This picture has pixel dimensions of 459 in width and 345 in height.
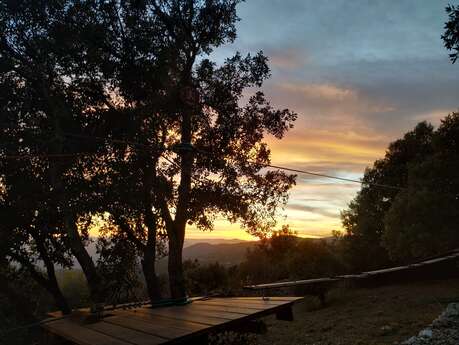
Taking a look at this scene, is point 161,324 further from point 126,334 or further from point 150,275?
point 150,275

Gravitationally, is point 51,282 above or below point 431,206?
below

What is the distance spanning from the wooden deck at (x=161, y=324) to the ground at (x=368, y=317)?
7.67m

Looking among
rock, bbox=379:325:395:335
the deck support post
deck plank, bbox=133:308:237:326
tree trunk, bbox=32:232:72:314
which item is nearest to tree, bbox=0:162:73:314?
tree trunk, bbox=32:232:72:314

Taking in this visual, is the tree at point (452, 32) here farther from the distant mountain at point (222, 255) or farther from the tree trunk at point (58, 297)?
the distant mountain at point (222, 255)

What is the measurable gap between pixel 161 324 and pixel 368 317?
42.6ft

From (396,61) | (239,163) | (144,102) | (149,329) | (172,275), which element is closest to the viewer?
(149,329)

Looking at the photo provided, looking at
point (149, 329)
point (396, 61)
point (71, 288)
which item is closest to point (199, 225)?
Answer: point (149, 329)

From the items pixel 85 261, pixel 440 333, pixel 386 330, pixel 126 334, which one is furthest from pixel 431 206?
pixel 126 334

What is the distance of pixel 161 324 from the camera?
431cm

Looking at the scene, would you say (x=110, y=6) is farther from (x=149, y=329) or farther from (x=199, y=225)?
(x=149, y=329)

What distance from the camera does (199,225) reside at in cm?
1141

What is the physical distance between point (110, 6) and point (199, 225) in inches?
267

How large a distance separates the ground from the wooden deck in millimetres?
7671

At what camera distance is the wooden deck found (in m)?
3.73
